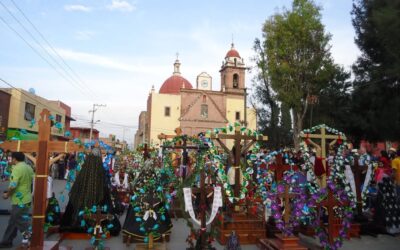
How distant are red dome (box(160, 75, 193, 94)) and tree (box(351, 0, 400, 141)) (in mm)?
30644

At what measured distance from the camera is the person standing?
6.25 m

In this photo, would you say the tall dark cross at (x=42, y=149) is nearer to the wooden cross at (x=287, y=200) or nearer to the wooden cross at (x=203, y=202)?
the wooden cross at (x=203, y=202)

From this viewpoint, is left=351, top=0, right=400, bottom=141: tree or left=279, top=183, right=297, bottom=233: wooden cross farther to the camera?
left=351, top=0, right=400, bottom=141: tree

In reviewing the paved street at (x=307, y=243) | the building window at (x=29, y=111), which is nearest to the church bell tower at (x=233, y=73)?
the building window at (x=29, y=111)

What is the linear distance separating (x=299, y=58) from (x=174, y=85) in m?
28.5

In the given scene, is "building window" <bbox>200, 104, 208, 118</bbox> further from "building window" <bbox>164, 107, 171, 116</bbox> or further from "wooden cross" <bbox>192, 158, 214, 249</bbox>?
"wooden cross" <bbox>192, 158, 214, 249</bbox>

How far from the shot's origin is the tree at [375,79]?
16797mm

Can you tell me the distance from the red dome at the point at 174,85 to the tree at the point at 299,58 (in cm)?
2665

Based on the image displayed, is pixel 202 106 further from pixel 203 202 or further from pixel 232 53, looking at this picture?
pixel 203 202

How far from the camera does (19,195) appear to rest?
6.25 metres

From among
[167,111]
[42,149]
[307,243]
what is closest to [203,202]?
[307,243]

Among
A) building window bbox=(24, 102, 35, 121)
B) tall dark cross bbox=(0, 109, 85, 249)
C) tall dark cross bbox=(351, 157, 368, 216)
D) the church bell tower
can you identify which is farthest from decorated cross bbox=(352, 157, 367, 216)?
the church bell tower

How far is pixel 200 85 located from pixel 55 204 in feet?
135

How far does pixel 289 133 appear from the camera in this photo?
2986 cm
